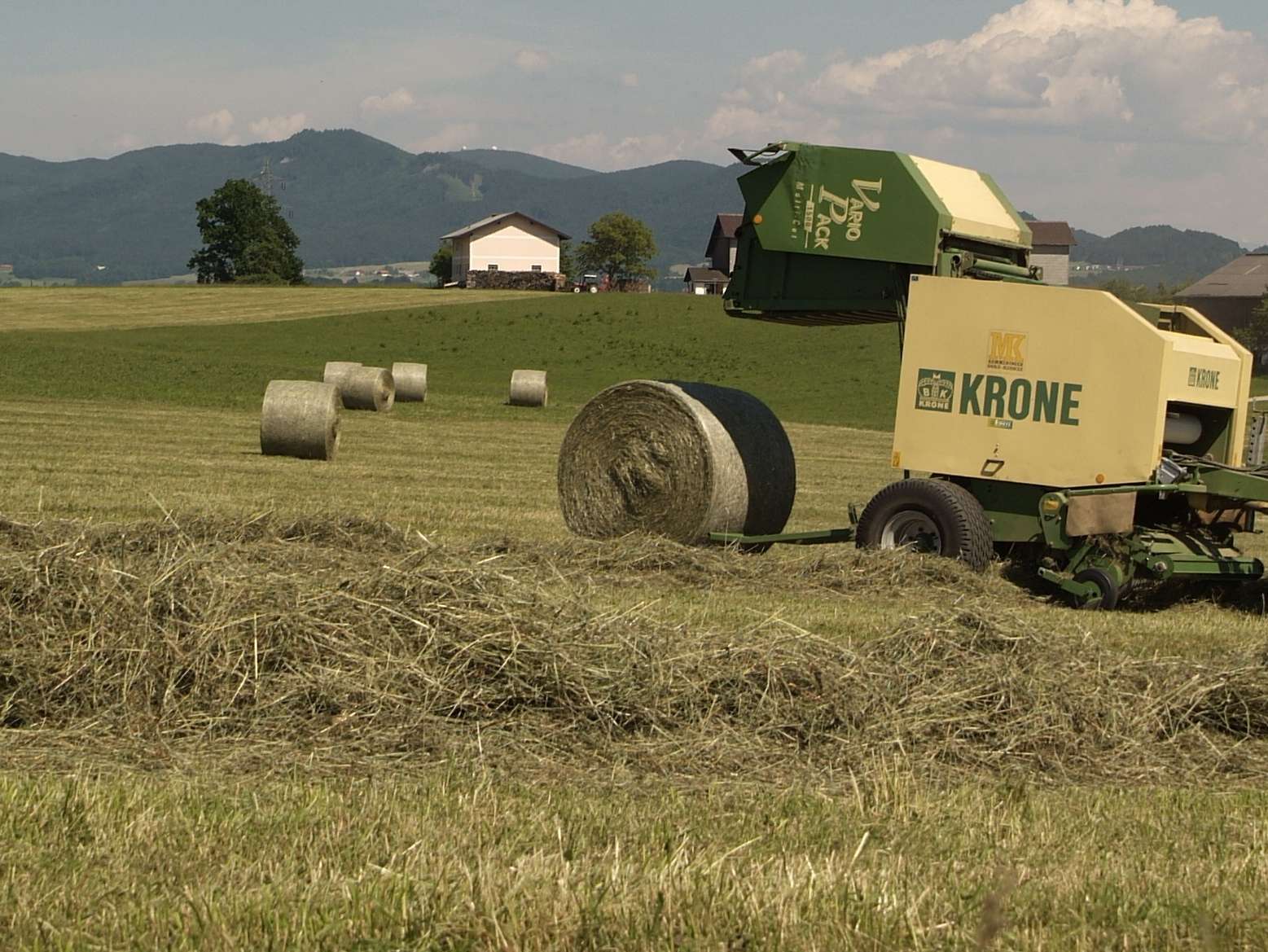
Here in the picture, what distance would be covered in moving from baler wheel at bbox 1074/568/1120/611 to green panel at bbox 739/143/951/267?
2659 mm

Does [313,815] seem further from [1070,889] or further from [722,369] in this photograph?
[722,369]

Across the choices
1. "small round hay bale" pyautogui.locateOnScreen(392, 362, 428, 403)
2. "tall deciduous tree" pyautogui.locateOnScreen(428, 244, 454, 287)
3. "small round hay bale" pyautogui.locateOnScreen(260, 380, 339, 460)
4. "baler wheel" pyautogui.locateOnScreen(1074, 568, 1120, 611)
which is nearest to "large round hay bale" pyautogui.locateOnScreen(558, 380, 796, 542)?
"baler wheel" pyautogui.locateOnScreen(1074, 568, 1120, 611)

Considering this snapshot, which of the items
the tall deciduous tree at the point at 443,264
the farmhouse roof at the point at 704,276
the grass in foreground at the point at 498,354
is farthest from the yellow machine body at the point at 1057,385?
the tall deciduous tree at the point at 443,264

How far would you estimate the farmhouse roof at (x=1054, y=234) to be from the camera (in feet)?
357

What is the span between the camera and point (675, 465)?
12.4 m

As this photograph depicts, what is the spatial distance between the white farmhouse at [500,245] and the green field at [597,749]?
108098mm

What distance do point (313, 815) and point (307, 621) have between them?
6.69 feet

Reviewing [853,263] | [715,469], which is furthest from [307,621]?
[853,263]

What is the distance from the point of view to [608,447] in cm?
1295

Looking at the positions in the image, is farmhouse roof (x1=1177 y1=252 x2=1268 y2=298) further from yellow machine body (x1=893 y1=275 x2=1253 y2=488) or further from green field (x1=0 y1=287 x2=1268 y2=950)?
green field (x1=0 y1=287 x2=1268 y2=950)

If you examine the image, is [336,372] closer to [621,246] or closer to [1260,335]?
[1260,335]

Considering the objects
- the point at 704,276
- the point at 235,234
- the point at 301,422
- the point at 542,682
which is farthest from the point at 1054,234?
the point at 542,682

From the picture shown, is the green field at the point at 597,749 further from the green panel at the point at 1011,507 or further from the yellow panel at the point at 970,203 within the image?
the yellow panel at the point at 970,203

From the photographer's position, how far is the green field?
397 centimetres
